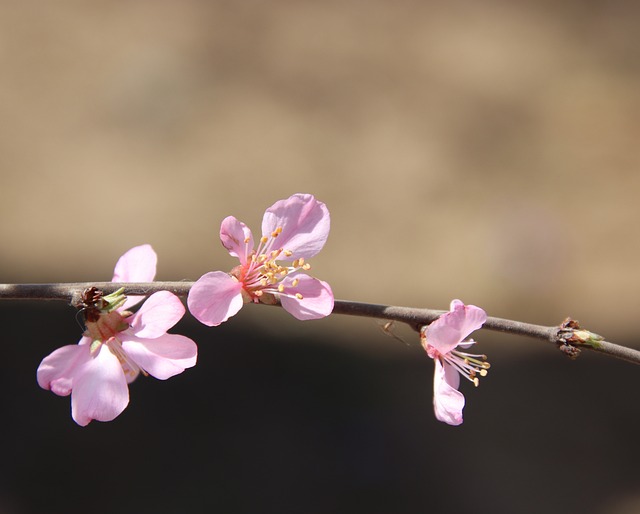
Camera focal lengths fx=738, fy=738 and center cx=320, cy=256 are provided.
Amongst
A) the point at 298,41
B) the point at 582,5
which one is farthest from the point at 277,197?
the point at 582,5

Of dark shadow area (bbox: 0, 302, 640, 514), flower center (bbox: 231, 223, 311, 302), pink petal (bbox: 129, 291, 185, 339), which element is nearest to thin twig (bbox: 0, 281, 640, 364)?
pink petal (bbox: 129, 291, 185, 339)

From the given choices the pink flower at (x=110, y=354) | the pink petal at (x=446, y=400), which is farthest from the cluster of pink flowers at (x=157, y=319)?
the pink petal at (x=446, y=400)

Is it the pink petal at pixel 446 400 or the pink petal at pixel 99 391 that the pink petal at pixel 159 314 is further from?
the pink petal at pixel 446 400

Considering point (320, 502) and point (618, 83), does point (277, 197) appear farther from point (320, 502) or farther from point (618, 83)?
point (618, 83)

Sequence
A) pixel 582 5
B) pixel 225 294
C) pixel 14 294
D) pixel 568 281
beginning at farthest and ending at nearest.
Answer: pixel 582 5, pixel 568 281, pixel 225 294, pixel 14 294

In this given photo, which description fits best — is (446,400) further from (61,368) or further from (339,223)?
(339,223)
